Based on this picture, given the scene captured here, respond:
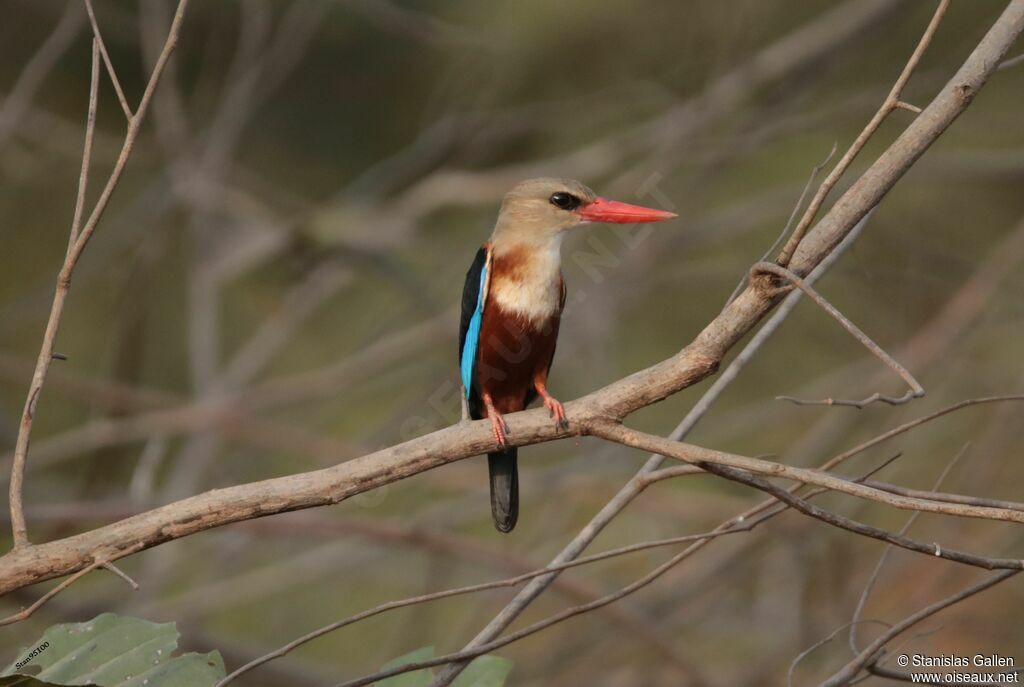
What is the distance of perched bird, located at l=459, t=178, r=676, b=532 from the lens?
9.95ft

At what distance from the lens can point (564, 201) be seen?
126 inches

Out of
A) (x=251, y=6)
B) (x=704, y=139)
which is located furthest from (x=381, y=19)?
(x=704, y=139)

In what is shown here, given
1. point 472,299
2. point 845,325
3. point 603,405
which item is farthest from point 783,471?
point 472,299

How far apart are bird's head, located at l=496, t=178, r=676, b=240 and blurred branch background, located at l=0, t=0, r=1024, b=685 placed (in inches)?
24.6

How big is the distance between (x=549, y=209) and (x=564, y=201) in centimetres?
5

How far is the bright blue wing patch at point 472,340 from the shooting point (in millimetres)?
3092

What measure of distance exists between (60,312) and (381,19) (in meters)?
3.58

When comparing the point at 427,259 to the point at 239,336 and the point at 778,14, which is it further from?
the point at 778,14

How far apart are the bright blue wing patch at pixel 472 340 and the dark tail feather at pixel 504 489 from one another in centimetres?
25

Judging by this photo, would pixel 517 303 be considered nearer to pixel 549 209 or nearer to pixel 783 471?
pixel 549 209

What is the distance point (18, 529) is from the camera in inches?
68.4

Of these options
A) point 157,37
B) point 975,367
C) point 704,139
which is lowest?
point 975,367

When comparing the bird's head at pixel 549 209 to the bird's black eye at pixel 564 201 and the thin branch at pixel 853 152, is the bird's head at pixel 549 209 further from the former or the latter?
the thin branch at pixel 853 152

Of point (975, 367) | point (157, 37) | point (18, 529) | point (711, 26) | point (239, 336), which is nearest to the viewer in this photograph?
point (18, 529)
